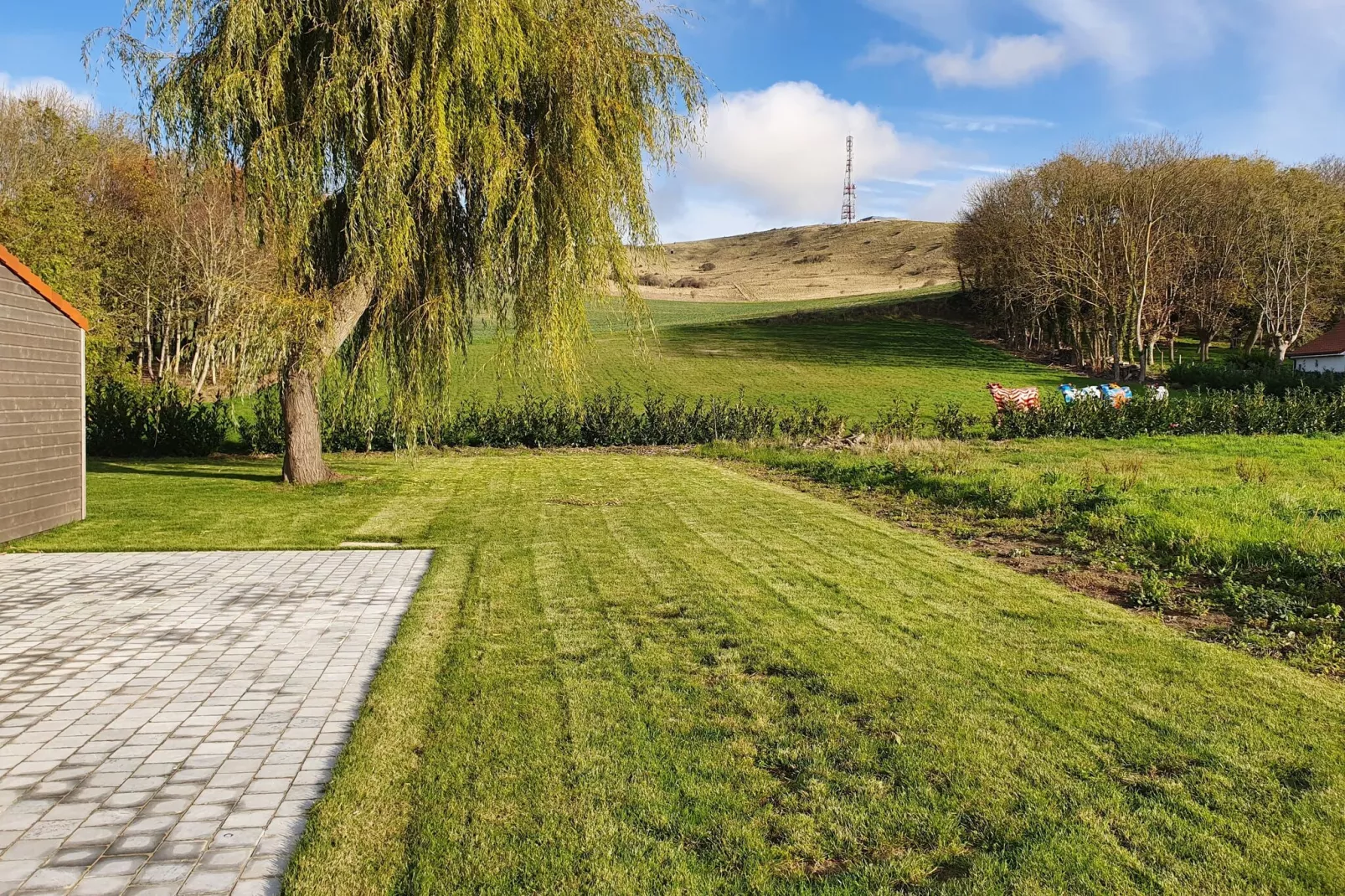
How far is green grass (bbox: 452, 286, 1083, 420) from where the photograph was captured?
1252 inches

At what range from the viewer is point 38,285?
9.01 metres

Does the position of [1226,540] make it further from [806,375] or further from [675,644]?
[806,375]

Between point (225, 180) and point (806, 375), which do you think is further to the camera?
point (806, 375)

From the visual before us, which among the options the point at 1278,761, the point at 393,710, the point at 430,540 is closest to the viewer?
the point at 1278,761

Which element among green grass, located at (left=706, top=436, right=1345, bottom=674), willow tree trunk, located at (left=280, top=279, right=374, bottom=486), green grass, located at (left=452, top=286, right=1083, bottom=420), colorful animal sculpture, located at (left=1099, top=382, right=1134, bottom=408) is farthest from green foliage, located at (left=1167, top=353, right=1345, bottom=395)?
willow tree trunk, located at (left=280, top=279, right=374, bottom=486)

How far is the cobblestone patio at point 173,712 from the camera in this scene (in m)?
2.96

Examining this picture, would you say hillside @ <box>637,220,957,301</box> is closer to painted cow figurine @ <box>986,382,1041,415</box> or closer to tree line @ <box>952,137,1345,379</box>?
tree line @ <box>952,137,1345,379</box>

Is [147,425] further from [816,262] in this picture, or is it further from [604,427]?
[816,262]

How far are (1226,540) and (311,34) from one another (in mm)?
11618

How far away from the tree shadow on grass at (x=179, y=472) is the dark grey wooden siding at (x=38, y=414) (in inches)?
132

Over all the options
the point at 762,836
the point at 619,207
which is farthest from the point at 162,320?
the point at 762,836

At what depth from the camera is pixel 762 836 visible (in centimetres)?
297

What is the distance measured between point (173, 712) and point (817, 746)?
10.6ft

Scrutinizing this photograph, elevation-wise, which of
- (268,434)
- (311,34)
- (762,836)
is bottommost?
(762,836)
